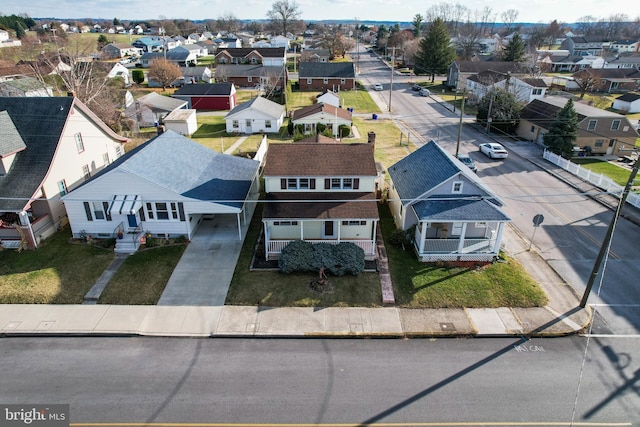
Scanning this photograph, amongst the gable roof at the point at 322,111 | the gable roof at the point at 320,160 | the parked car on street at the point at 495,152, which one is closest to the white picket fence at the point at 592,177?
the parked car on street at the point at 495,152

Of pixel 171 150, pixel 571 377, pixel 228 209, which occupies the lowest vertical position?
pixel 571 377

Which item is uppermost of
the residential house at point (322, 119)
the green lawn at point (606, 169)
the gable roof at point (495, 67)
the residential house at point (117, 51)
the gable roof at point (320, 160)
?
the residential house at point (117, 51)

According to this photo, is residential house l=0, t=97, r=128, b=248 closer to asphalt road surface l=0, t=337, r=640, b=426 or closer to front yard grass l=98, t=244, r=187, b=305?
front yard grass l=98, t=244, r=187, b=305

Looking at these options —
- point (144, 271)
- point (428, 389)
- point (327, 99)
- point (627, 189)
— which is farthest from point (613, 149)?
point (144, 271)

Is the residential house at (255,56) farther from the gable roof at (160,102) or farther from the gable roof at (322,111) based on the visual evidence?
the gable roof at (322,111)

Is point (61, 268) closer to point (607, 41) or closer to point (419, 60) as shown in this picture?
point (419, 60)

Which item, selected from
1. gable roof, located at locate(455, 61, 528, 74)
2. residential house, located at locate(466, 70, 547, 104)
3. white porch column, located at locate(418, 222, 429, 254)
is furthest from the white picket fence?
gable roof, located at locate(455, 61, 528, 74)

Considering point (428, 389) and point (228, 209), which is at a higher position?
point (228, 209)

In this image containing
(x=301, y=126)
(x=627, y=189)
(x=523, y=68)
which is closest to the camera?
(x=627, y=189)
